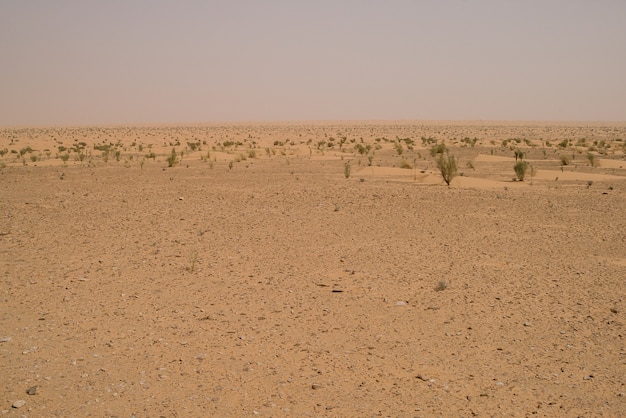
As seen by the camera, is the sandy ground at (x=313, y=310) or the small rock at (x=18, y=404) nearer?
the small rock at (x=18, y=404)

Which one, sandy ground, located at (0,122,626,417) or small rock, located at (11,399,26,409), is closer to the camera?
small rock, located at (11,399,26,409)

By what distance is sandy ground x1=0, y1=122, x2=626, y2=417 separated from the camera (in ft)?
18.1

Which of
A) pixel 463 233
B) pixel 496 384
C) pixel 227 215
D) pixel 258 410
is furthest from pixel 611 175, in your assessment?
pixel 258 410

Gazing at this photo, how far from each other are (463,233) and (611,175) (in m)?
17.5

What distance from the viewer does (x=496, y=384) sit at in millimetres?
5723

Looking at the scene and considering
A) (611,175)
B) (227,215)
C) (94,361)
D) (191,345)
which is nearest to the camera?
(94,361)

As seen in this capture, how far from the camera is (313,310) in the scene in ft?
26.0

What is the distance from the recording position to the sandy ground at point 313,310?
552 cm

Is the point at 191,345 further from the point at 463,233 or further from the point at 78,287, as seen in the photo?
the point at 463,233

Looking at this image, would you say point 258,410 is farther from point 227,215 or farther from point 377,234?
point 227,215

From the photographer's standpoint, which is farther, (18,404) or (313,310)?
(313,310)

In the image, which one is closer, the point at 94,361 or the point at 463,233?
the point at 94,361

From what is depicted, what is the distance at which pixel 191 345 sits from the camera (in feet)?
22.0

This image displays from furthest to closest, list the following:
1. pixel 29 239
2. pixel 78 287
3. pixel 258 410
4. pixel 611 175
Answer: pixel 611 175 < pixel 29 239 < pixel 78 287 < pixel 258 410
